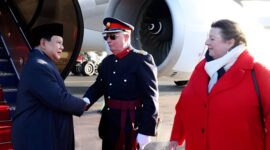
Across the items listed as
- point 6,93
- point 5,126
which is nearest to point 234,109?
point 5,126

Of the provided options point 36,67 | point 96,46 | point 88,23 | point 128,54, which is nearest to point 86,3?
point 88,23

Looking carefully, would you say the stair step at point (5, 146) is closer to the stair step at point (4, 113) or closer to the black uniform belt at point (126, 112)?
the stair step at point (4, 113)

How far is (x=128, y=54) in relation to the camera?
332 centimetres

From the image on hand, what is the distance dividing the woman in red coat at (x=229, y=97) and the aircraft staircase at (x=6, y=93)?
2.27 metres

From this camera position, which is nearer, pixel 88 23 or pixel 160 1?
pixel 160 1

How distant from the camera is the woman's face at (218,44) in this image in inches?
98.7

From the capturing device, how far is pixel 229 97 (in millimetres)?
2463

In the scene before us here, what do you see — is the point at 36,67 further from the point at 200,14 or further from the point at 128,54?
the point at 200,14

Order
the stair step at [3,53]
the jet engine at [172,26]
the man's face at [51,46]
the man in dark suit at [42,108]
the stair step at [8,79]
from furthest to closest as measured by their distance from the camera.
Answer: the stair step at [3,53]
the jet engine at [172,26]
the stair step at [8,79]
the man's face at [51,46]
the man in dark suit at [42,108]

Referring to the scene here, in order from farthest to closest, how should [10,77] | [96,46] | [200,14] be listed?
[96,46], [200,14], [10,77]

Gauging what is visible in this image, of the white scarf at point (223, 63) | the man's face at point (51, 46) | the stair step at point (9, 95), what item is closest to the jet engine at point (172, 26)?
the stair step at point (9, 95)

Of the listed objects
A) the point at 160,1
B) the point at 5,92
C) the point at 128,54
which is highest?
the point at 160,1

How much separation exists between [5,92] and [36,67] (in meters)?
2.35

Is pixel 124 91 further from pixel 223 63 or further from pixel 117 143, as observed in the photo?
pixel 223 63
